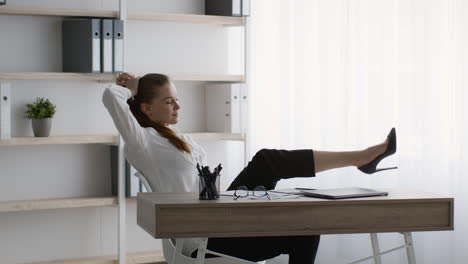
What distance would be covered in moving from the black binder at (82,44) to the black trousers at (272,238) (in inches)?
50.7

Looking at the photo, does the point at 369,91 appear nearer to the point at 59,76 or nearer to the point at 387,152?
the point at 387,152

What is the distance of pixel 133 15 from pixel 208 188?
1.90 meters

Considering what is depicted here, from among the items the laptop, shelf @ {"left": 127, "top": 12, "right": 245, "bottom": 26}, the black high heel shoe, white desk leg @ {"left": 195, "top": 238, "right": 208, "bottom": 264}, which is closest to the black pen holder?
white desk leg @ {"left": 195, "top": 238, "right": 208, "bottom": 264}

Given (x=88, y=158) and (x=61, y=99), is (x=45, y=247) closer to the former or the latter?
(x=88, y=158)

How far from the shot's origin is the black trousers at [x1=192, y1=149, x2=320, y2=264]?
9.07 ft

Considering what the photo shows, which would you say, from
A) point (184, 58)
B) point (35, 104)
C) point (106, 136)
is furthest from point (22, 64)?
point (184, 58)

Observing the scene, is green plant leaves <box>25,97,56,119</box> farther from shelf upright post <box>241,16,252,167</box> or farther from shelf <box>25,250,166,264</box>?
shelf upright post <box>241,16,252,167</box>

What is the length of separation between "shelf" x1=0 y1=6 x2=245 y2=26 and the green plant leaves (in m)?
0.46

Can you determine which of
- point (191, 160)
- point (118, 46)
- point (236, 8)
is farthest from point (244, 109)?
point (191, 160)

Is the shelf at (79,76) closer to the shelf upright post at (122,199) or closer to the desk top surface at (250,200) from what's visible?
the shelf upright post at (122,199)

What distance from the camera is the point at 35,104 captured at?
4105 millimetres

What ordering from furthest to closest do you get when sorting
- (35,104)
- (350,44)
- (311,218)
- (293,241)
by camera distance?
(350,44) → (35,104) → (293,241) → (311,218)

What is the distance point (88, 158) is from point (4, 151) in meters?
0.46

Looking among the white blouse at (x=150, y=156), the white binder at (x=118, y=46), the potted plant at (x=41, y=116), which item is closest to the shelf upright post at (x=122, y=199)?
the white binder at (x=118, y=46)
